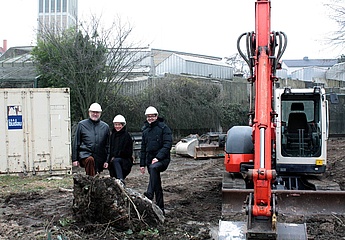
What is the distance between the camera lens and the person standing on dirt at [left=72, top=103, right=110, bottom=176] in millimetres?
8727

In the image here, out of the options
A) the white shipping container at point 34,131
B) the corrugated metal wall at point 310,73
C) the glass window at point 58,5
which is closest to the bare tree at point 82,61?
the white shipping container at point 34,131

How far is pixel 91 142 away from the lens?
8781 millimetres

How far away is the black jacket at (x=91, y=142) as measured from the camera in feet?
28.7

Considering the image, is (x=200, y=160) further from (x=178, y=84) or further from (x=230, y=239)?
(x=230, y=239)

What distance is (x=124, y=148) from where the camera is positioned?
29.0 feet

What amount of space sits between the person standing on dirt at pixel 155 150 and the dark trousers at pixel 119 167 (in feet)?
1.02

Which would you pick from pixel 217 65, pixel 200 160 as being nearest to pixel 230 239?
pixel 200 160

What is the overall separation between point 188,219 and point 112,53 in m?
14.7

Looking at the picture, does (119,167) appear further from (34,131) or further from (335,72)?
(335,72)

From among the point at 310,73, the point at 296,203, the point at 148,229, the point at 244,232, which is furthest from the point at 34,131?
the point at 310,73

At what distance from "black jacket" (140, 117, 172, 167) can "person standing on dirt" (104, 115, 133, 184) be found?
389 mm

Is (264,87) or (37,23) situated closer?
(264,87)

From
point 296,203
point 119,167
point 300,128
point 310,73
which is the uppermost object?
point 310,73

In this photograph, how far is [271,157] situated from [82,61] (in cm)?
1433
